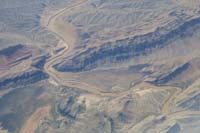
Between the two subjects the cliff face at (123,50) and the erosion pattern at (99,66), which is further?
the cliff face at (123,50)

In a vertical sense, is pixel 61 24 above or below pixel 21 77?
above

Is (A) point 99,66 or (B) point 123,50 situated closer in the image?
(A) point 99,66

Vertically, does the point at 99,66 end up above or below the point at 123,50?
below

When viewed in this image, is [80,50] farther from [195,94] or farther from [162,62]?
[195,94]

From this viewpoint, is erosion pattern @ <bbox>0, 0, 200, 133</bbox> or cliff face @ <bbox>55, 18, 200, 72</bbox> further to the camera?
cliff face @ <bbox>55, 18, 200, 72</bbox>

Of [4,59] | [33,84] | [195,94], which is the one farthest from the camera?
[4,59]

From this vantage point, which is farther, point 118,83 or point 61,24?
point 61,24

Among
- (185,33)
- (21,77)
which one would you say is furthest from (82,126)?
(185,33)

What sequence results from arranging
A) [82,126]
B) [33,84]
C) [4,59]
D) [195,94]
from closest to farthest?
[82,126] → [195,94] → [33,84] → [4,59]
